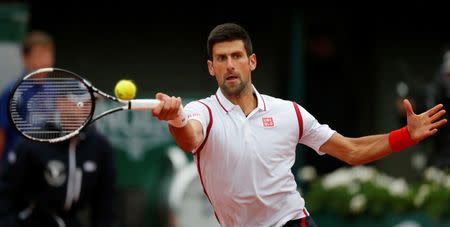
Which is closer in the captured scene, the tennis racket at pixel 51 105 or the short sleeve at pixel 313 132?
the tennis racket at pixel 51 105

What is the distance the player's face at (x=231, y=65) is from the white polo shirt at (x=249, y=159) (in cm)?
9

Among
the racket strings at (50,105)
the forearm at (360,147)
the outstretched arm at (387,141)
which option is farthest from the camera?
the forearm at (360,147)

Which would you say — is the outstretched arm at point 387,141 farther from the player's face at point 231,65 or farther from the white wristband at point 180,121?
the white wristband at point 180,121

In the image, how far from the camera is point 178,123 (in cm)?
562

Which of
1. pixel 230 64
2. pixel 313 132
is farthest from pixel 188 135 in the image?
pixel 313 132

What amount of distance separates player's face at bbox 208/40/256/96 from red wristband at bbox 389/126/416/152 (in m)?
0.85

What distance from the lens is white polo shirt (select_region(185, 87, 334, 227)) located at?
237 inches

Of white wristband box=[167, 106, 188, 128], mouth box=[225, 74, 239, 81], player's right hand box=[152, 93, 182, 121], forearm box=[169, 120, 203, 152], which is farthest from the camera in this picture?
mouth box=[225, 74, 239, 81]

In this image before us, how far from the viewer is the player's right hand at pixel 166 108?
5418mm

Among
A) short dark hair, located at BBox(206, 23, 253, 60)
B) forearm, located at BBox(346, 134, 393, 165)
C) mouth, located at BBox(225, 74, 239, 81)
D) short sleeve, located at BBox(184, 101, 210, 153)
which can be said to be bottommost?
forearm, located at BBox(346, 134, 393, 165)

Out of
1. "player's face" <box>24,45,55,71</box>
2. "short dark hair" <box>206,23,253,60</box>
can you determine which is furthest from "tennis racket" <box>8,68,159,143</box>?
"player's face" <box>24,45,55,71</box>

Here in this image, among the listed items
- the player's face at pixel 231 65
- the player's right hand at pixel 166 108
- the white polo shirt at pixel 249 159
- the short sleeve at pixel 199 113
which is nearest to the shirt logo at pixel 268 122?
the white polo shirt at pixel 249 159

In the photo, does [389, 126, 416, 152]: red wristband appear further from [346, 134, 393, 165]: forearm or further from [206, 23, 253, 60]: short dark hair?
[206, 23, 253, 60]: short dark hair

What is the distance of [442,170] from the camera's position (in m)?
10.3
